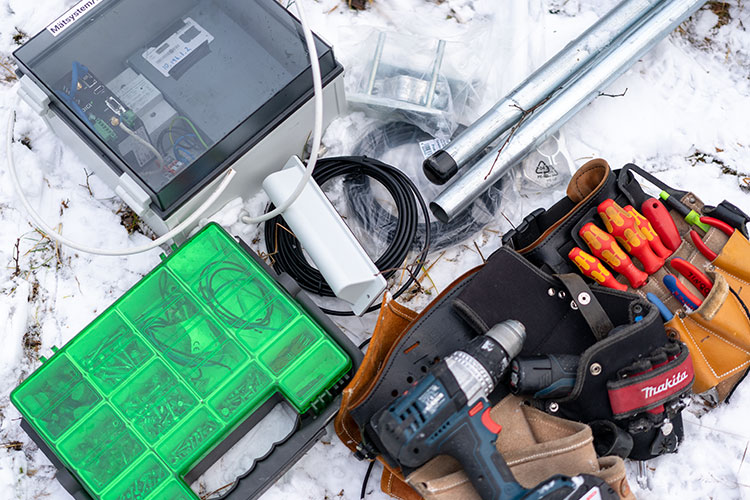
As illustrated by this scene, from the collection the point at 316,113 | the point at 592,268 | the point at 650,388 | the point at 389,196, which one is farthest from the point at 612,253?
the point at 316,113

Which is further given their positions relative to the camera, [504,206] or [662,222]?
[504,206]

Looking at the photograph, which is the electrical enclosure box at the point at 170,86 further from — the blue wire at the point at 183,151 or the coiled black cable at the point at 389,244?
the coiled black cable at the point at 389,244

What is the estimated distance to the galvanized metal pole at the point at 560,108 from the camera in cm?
232

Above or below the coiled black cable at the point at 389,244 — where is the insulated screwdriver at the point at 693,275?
below

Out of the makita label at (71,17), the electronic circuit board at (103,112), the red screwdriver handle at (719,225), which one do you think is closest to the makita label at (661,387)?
the red screwdriver handle at (719,225)

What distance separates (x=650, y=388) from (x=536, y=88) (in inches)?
43.1

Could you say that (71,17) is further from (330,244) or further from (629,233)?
(629,233)

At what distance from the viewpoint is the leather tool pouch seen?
2.07 metres

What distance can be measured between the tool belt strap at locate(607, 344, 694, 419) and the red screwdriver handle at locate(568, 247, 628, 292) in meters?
0.29

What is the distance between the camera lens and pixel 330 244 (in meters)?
2.14

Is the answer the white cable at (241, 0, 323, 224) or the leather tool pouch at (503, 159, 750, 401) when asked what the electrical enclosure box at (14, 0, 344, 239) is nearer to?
the white cable at (241, 0, 323, 224)

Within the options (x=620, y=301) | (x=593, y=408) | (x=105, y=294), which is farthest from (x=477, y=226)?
(x=105, y=294)

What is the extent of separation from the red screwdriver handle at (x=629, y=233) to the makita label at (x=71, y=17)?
172cm

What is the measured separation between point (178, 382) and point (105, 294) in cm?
54
